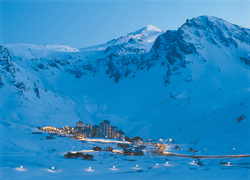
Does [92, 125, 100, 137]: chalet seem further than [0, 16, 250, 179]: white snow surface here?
Yes

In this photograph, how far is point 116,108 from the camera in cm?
18850

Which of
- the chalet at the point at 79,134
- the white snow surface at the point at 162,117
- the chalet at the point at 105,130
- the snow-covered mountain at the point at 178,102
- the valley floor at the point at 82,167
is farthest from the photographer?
the chalet at the point at 105,130

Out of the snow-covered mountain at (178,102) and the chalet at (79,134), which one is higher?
the snow-covered mountain at (178,102)

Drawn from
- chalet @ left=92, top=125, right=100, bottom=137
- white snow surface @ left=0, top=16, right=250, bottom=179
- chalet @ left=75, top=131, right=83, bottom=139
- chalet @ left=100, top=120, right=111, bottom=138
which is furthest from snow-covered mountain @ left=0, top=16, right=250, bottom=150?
chalet @ left=75, top=131, right=83, bottom=139

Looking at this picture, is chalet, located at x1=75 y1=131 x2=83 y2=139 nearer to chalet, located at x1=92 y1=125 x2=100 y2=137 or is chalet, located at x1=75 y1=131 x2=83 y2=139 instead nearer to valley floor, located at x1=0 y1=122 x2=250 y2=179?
chalet, located at x1=92 y1=125 x2=100 y2=137

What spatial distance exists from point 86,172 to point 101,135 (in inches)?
A: 2940

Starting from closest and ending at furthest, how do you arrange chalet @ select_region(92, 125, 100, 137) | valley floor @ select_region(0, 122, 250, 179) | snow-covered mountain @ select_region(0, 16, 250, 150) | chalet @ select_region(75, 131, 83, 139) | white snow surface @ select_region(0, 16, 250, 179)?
valley floor @ select_region(0, 122, 250, 179) → white snow surface @ select_region(0, 16, 250, 179) → snow-covered mountain @ select_region(0, 16, 250, 150) → chalet @ select_region(75, 131, 83, 139) → chalet @ select_region(92, 125, 100, 137)

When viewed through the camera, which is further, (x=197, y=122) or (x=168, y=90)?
(x=168, y=90)

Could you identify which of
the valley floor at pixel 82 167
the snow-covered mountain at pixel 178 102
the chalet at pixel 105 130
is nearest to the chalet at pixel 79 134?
the chalet at pixel 105 130

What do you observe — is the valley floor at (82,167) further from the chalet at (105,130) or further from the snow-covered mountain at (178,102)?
the chalet at (105,130)

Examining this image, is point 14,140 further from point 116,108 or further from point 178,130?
point 116,108

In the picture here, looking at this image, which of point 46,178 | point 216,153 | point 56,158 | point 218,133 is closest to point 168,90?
point 218,133

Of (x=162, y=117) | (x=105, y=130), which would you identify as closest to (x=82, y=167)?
(x=105, y=130)

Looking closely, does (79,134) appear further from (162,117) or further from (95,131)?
(162,117)
